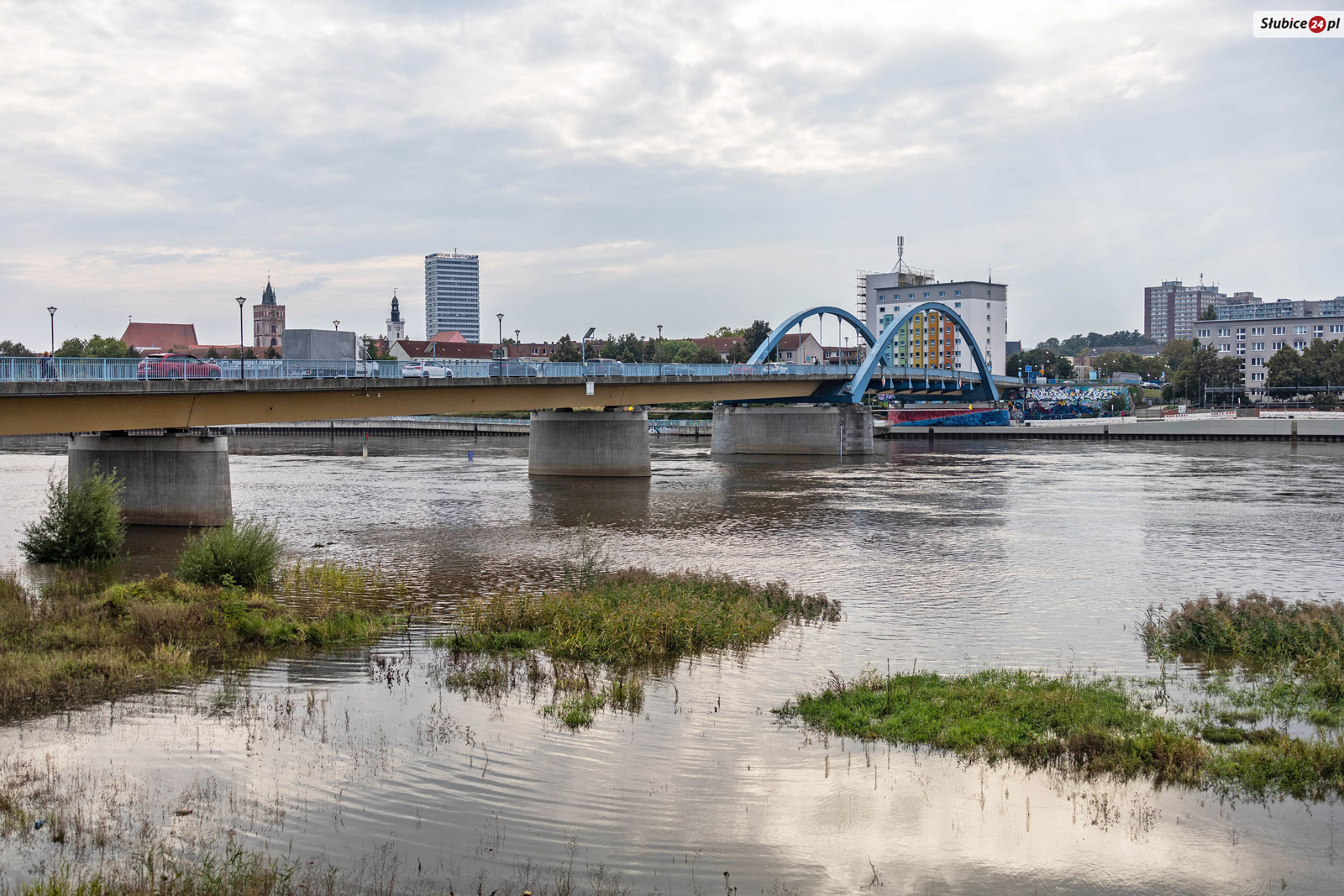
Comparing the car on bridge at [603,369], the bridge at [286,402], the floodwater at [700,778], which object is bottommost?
the floodwater at [700,778]

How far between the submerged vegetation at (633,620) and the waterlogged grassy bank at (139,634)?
89.1 inches

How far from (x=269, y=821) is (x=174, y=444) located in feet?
92.5

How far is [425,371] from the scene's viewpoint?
47031 millimetres

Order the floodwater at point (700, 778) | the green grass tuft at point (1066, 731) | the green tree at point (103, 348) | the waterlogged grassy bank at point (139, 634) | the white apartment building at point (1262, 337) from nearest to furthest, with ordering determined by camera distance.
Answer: the floodwater at point (700, 778) → the green grass tuft at point (1066, 731) → the waterlogged grassy bank at point (139, 634) → the green tree at point (103, 348) → the white apartment building at point (1262, 337)

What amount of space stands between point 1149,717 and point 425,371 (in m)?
38.6

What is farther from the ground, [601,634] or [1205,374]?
[1205,374]

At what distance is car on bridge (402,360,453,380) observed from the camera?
150 feet

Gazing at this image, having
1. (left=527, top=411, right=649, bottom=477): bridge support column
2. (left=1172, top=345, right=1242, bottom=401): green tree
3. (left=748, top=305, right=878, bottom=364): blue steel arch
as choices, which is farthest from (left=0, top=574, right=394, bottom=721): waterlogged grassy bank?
(left=1172, top=345, right=1242, bottom=401): green tree

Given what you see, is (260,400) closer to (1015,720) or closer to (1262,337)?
(1015,720)

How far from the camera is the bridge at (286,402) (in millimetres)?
31688

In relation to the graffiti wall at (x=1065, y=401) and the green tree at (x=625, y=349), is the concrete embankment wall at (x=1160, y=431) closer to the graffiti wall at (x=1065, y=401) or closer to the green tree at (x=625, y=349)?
the graffiti wall at (x=1065, y=401)

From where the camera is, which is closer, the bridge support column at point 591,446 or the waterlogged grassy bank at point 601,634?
the waterlogged grassy bank at point 601,634

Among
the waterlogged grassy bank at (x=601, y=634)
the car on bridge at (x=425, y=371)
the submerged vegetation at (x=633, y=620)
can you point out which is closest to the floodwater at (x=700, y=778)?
the waterlogged grassy bank at (x=601, y=634)

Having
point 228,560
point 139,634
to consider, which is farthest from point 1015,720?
point 228,560
